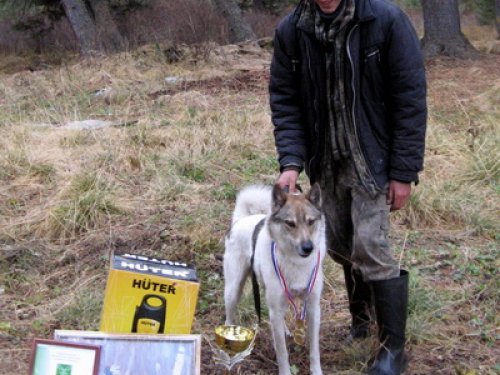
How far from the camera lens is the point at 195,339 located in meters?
2.90

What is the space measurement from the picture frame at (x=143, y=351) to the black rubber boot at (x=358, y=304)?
1129 millimetres

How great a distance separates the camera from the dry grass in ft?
12.9

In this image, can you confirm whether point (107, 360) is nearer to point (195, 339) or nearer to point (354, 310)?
point (195, 339)

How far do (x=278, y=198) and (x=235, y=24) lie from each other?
11950mm

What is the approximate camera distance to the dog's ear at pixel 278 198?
10.9 feet

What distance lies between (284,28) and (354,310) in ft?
5.19

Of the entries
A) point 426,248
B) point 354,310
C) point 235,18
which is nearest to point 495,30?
point 235,18

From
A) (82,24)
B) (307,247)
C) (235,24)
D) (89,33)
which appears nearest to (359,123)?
(307,247)

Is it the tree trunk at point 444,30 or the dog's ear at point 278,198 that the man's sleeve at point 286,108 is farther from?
the tree trunk at point 444,30

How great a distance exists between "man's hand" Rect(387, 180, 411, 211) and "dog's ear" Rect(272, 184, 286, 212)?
1.68ft

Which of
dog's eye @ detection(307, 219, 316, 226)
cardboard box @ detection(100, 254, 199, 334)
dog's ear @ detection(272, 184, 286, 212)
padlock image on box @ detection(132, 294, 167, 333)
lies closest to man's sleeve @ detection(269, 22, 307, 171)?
dog's ear @ detection(272, 184, 286, 212)

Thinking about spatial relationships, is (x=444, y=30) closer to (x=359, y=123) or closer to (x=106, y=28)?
(x=106, y=28)

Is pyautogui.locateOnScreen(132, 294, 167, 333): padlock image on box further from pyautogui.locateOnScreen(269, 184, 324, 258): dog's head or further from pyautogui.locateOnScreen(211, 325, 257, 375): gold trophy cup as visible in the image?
pyautogui.locateOnScreen(269, 184, 324, 258): dog's head

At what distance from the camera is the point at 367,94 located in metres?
3.14
